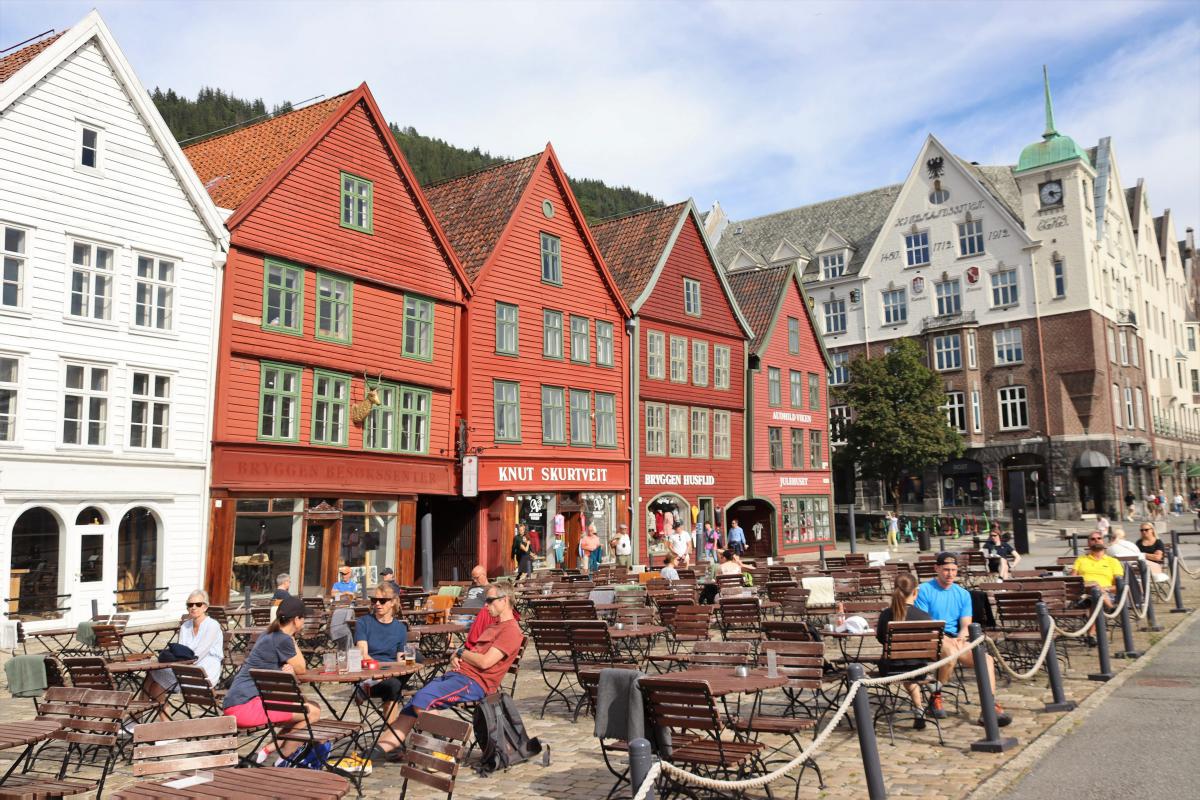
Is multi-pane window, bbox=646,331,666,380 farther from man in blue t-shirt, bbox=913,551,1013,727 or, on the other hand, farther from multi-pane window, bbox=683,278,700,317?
man in blue t-shirt, bbox=913,551,1013,727

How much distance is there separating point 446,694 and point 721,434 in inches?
1187

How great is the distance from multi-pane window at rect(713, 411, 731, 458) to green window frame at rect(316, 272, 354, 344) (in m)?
16.5

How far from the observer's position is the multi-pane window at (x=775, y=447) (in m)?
40.4

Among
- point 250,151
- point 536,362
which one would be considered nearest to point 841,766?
point 536,362

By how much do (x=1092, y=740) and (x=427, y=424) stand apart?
20977 millimetres

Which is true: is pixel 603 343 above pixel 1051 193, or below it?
below

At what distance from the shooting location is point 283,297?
2412cm

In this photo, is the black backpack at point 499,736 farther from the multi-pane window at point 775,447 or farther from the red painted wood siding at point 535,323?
the multi-pane window at point 775,447

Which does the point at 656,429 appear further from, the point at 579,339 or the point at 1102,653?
the point at 1102,653

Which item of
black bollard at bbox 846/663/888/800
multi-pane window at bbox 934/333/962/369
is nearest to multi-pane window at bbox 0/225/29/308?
black bollard at bbox 846/663/888/800

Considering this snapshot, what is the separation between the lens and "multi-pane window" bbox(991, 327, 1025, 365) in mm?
57781

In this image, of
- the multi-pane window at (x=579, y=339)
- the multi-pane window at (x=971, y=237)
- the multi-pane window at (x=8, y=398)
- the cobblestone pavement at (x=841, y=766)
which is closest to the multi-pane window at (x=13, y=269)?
the multi-pane window at (x=8, y=398)

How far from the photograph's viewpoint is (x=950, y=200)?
199ft

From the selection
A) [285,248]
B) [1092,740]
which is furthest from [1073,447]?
[1092,740]
